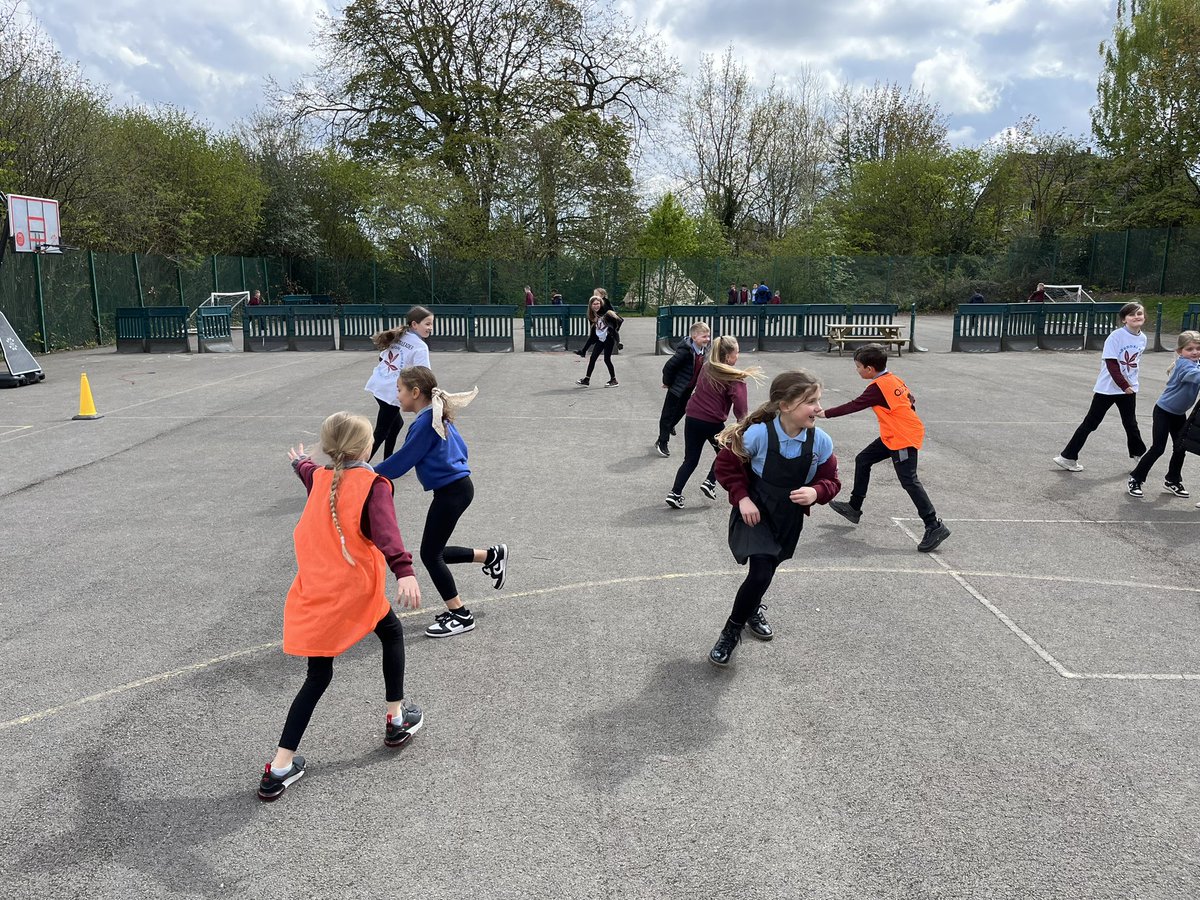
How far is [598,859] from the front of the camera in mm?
3477

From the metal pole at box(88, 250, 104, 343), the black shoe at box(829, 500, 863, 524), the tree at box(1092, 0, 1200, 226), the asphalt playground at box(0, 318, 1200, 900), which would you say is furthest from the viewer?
the tree at box(1092, 0, 1200, 226)

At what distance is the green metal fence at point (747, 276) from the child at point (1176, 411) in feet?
88.9

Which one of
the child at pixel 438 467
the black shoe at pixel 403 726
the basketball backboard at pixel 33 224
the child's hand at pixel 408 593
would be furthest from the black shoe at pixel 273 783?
the basketball backboard at pixel 33 224

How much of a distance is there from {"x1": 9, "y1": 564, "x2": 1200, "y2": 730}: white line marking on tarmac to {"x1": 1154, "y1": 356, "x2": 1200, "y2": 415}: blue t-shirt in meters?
3.07

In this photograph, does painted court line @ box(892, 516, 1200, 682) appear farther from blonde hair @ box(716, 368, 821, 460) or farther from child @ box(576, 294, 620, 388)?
child @ box(576, 294, 620, 388)

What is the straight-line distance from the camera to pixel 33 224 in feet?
68.6

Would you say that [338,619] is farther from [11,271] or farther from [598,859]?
[11,271]

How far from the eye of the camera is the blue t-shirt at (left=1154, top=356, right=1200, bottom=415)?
28.7 feet

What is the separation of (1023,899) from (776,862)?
0.86 metres

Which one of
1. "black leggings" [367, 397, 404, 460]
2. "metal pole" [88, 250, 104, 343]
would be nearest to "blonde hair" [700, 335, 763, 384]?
"black leggings" [367, 397, 404, 460]

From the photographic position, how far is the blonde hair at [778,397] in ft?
15.7

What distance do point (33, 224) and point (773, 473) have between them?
71.4 feet

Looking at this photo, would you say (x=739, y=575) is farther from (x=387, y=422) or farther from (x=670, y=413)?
(x=387, y=422)

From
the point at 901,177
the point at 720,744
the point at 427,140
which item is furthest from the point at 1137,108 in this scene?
the point at 720,744
